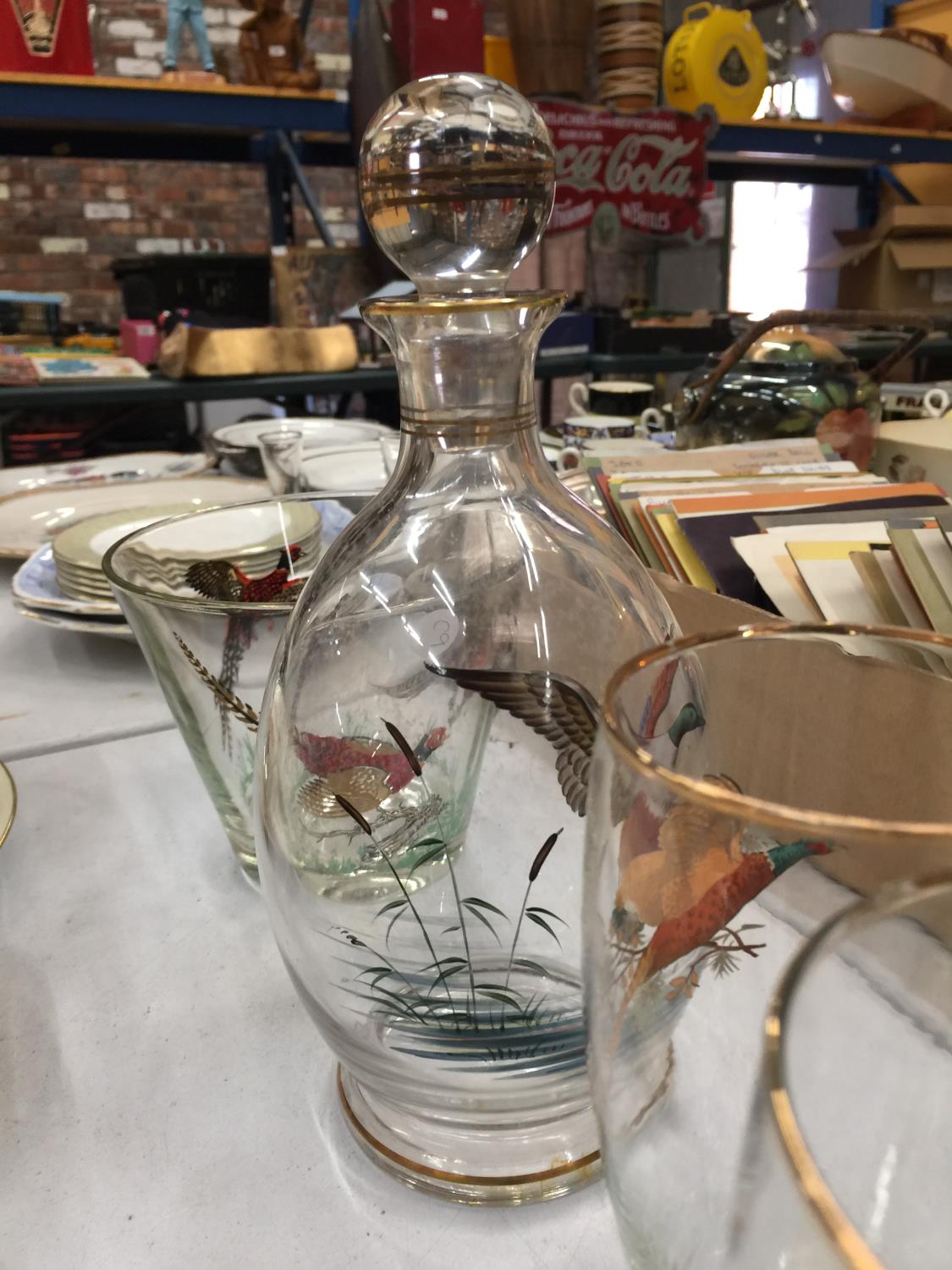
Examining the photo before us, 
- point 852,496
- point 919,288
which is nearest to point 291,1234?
point 852,496

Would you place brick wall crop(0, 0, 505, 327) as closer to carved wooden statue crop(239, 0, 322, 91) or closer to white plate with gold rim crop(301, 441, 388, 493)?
carved wooden statue crop(239, 0, 322, 91)

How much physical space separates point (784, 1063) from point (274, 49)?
6.41 feet

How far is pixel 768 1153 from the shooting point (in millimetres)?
106

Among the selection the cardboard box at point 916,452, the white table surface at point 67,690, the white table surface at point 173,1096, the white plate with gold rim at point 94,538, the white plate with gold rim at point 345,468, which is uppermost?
the cardboard box at point 916,452

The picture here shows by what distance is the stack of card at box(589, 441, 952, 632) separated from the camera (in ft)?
1.24

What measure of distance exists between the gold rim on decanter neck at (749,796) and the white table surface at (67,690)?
370 millimetres

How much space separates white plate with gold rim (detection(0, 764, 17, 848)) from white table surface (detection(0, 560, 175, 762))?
96mm

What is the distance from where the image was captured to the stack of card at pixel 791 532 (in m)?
0.38

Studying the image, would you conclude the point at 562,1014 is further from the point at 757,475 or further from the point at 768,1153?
the point at 757,475

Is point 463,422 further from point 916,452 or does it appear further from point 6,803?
point 916,452

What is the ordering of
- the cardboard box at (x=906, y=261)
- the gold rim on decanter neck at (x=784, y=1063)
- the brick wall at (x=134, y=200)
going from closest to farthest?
the gold rim on decanter neck at (x=784, y=1063) → the cardboard box at (x=906, y=261) → the brick wall at (x=134, y=200)

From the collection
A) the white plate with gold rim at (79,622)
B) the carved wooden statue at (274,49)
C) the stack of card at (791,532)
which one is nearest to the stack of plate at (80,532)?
the white plate with gold rim at (79,622)

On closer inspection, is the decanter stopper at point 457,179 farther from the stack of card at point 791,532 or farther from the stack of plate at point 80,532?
the stack of plate at point 80,532

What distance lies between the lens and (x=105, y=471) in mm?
924
